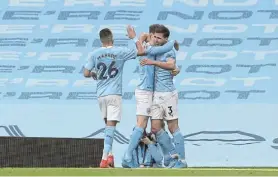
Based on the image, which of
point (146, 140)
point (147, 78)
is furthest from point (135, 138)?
point (147, 78)

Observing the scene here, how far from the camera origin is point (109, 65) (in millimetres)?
12516

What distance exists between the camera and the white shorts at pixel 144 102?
12.1 meters

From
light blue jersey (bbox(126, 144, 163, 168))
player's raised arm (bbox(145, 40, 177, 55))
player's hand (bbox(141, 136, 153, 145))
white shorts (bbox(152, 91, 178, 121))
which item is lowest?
light blue jersey (bbox(126, 144, 163, 168))

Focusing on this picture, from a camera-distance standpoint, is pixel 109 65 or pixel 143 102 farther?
pixel 109 65

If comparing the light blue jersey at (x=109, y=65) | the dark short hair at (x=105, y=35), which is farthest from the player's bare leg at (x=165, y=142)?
the dark short hair at (x=105, y=35)

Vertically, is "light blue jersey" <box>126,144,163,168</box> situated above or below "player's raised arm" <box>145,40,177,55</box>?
below

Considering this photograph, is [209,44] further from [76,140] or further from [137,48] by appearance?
[137,48]

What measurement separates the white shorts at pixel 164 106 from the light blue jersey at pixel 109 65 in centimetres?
64

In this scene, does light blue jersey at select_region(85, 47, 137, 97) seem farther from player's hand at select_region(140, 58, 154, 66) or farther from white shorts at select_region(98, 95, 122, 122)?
player's hand at select_region(140, 58, 154, 66)

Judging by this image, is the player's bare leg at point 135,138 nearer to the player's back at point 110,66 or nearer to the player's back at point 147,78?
the player's back at point 147,78

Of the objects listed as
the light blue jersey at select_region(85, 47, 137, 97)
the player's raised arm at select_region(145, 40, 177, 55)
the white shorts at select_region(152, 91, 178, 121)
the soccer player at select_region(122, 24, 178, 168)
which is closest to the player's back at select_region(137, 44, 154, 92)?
the soccer player at select_region(122, 24, 178, 168)

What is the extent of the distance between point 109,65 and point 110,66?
0.01 m

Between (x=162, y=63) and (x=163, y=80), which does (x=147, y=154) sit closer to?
(x=163, y=80)

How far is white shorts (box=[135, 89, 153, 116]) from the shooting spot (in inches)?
477
